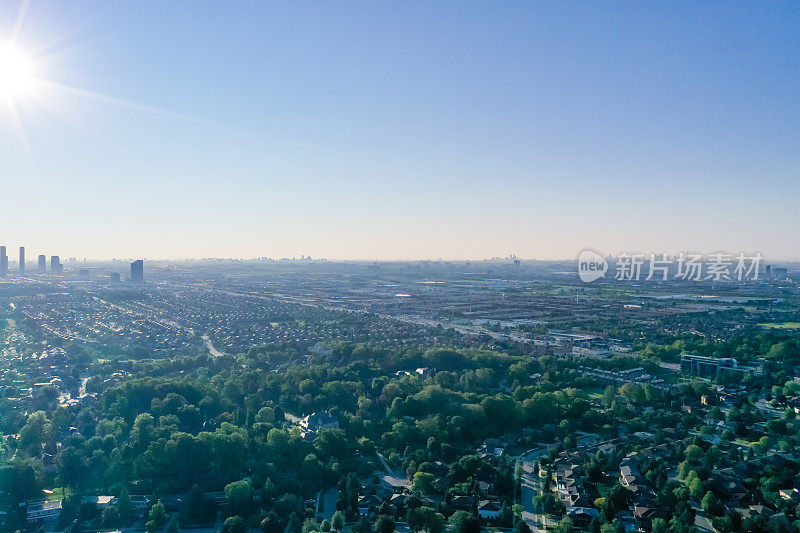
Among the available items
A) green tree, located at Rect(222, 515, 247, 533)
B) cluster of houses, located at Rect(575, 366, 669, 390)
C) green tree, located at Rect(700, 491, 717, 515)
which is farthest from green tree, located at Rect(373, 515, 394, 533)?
cluster of houses, located at Rect(575, 366, 669, 390)

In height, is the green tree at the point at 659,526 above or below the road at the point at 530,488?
above

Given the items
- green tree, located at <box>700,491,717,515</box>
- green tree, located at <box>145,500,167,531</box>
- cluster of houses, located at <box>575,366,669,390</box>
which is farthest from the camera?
cluster of houses, located at <box>575,366,669,390</box>

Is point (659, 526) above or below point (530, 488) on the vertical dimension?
above

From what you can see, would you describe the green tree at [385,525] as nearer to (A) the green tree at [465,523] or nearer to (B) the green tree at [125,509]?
(A) the green tree at [465,523]

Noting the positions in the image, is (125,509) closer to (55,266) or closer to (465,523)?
(465,523)

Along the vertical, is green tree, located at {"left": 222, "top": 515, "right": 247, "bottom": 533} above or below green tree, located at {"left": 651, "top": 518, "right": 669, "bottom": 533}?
below

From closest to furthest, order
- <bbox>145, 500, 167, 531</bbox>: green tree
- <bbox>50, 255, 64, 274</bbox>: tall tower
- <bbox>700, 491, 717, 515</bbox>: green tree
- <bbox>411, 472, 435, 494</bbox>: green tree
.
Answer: <bbox>145, 500, 167, 531</bbox>: green tree → <bbox>700, 491, 717, 515</bbox>: green tree → <bbox>411, 472, 435, 494</bbox>: green tree → <bbox>50, 255, 64, 274</bbox>: tall tower

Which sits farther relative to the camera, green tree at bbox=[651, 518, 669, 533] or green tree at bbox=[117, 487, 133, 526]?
green tree at bbox=[117, 487, 133, 526]

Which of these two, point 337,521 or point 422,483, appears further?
point 422,483

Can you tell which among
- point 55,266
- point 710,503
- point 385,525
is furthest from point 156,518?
point 55,266

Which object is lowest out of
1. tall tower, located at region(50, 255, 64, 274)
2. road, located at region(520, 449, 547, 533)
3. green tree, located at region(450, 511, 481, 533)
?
road, located at region(520, 449, 547, 533)

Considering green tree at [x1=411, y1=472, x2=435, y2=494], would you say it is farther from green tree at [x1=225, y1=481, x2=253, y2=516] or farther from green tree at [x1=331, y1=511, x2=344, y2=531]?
green tree at [x1=225, y1=481, x2=253, y2=516]

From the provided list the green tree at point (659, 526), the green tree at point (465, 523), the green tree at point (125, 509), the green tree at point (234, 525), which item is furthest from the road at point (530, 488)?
the green tree at point (125, 509)
